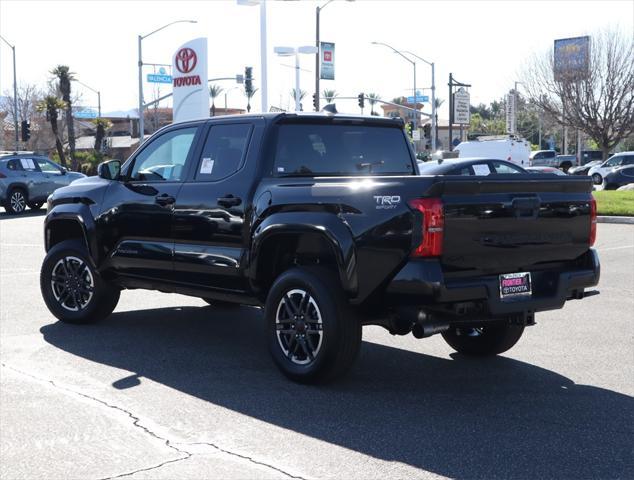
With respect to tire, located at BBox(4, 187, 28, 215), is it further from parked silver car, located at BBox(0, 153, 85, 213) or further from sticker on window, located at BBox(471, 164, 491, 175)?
sticker on window, located at BBox(471, 164, 491, 175)

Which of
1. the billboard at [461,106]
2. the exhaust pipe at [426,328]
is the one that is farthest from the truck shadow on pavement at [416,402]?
the billboard at [461,106]

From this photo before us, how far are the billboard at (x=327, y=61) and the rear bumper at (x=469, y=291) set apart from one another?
47507 millimetres

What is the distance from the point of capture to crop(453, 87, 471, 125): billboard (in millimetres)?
48969

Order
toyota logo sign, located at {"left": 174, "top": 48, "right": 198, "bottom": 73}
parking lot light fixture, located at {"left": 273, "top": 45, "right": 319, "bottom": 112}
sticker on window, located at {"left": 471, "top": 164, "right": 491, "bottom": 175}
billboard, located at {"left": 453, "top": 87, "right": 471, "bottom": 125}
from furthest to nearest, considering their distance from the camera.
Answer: billboard, located at {"left": 453, "top": 87, "right": 471, "bottom": 125}, parking lot light fixture, located at {"left": 273, "top": 45, "right": 319, "bottom": 112}, toyota logo sign, located at {"left": 174, "top": 48, "right": 198, "bottom": 73}, sticker on window, located at {"left": 471, "top": 164, "right": 491, "bottom": 175}

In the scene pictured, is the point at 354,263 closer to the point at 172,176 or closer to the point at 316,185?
the point at 316,185

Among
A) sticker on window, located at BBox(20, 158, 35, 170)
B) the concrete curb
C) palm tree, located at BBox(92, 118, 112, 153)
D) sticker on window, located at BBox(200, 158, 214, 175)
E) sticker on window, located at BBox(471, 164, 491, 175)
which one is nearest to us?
sticker on window, located at BBox(200, 158, 214, 175)

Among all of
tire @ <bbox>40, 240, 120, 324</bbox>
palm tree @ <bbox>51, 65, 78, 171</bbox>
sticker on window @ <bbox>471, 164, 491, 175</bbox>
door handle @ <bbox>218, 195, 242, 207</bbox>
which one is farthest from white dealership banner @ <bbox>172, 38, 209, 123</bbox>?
palm tree @ <bbox>51, 65, 78, 171</bbox>

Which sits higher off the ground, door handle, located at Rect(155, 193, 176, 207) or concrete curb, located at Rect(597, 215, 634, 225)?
door handle, located at Rect(155, 193, 176, 207)

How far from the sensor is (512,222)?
577 centimetres

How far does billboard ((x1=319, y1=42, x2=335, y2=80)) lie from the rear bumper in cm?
4751

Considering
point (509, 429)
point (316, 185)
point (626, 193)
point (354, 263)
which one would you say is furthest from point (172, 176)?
point (626, 193)

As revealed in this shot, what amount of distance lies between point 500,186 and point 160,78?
195 feet

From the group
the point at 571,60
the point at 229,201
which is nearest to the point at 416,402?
the point at 229,201

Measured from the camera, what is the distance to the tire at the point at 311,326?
5.96 metres
